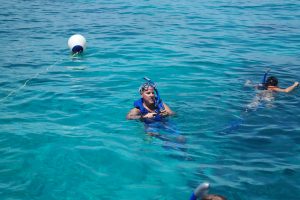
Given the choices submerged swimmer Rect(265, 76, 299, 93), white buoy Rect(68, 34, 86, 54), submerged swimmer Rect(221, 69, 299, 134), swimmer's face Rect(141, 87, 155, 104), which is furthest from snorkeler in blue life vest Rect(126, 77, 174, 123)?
white buoy Rect(68, 34, 86, 54)

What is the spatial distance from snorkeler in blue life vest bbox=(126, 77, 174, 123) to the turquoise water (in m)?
0.24

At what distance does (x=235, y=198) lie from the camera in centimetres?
551

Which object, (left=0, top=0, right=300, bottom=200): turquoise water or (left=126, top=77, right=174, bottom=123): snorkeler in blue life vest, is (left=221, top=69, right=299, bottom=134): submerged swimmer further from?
(left=126, top=77, right=174, bottom=123): snorkeler in blue life vest

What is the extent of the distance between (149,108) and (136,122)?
412 mm

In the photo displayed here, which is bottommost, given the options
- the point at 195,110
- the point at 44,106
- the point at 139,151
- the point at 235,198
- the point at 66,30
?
the point at 235,198

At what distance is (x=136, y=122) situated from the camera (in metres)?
8.09

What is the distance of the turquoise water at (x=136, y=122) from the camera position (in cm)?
598

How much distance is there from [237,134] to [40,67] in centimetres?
694

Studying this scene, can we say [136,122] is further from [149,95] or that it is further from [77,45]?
[77,45]

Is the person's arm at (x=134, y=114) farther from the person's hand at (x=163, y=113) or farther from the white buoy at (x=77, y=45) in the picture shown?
the white buoy at (x=77, y=45)

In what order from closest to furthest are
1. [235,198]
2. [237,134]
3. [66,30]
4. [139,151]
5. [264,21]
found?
[235,198] → [139,151] → [237,134] → [66,30] → [264,21]

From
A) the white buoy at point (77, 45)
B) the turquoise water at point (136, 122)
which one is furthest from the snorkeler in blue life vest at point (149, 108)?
the white buoy at point (77, 45)

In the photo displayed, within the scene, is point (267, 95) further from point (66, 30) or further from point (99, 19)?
point (99, 19)

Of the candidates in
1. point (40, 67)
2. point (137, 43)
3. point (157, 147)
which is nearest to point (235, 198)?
point (157, 147)
